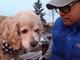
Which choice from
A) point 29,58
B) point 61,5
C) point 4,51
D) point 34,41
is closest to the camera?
point 61,5

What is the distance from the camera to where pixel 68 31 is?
0.81 meters

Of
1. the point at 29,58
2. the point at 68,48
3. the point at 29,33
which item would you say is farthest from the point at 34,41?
the point at 29,58

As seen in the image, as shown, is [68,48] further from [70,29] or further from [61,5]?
[61,5]

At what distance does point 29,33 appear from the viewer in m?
0.94

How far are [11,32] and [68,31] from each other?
2.09 feet

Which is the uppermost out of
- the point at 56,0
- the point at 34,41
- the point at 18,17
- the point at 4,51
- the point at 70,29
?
the point at 56,0

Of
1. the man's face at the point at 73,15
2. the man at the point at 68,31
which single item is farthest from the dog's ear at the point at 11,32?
the man's face at the point at 73,15

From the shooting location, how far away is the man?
67 centimetres

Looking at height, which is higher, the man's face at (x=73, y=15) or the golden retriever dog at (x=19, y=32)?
the man's face at (x=73, y=15)

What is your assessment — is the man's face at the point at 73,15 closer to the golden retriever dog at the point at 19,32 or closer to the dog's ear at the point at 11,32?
the golden retriever dog at the point at 19,32

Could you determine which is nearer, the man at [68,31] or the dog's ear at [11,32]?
the man at [68,31]

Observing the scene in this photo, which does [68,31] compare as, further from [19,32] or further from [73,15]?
[19,32]

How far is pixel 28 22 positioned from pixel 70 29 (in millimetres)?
461

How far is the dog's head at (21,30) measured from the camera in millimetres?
929
